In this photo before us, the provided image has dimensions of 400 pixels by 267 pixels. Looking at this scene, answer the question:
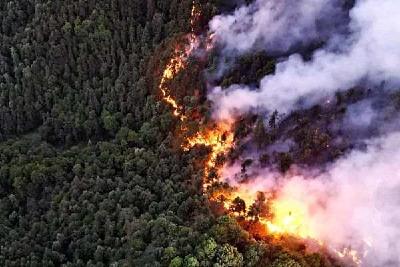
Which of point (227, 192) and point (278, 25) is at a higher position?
point (278, 25)

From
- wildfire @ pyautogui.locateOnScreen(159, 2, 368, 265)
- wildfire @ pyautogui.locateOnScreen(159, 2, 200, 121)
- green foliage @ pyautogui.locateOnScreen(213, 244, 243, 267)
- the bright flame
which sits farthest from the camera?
wildfire @ pyautogui.locateOnScreen(159, 2, 200, 121)

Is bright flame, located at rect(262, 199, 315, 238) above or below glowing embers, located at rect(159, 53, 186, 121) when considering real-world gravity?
below

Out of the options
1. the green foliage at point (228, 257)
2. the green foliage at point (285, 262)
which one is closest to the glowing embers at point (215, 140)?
the green foliage at point (228, 257)

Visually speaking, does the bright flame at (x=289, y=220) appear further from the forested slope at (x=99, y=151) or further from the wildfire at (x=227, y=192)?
the forested slope at (x=99, y=151)

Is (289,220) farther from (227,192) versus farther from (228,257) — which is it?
(228,257)

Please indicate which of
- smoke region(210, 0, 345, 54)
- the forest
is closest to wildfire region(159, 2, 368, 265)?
the forest

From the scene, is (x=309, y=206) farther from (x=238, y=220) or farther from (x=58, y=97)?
(x=58, y=97)

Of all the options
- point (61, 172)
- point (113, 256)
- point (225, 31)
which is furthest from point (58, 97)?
point (113, 256)

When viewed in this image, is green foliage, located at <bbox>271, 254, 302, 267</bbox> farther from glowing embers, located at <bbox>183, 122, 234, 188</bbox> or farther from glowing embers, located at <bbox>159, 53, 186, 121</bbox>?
glowing embers, located at <bbox>159, 53, 186, 121</bbox>

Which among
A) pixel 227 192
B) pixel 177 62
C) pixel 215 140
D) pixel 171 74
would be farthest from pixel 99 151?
pixel 227 192
